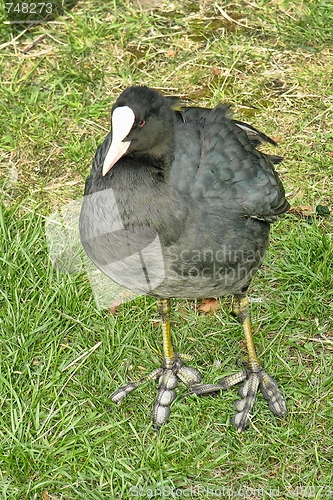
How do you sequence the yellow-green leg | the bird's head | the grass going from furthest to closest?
the yellow-green leg
the grass
the bird's head

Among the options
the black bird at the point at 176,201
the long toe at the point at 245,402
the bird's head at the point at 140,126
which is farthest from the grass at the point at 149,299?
the bird's head at the point at 140,126

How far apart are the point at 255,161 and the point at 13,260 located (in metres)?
1.80

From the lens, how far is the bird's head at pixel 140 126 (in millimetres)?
2607

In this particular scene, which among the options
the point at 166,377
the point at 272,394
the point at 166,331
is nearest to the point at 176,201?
the point at 166,331

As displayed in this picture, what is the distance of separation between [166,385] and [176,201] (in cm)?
128

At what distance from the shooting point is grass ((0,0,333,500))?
3.16 m

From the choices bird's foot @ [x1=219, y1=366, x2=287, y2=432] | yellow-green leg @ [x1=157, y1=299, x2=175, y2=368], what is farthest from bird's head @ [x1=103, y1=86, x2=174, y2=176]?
bird's foot @ [x1=219, y1=366, x2=287, y2=432]

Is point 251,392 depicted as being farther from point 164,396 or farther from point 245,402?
point 164,396

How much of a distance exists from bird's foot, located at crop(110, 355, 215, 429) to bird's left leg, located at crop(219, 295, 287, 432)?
151mm

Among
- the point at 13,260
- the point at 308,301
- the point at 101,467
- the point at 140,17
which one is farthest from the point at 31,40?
the point at 101,467

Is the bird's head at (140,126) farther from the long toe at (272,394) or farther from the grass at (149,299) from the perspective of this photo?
the long toe at (272,394)

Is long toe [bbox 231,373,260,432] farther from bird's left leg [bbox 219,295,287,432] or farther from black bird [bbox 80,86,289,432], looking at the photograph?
black bird [bbox 80,86,289,432]

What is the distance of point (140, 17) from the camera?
5527 millimetres

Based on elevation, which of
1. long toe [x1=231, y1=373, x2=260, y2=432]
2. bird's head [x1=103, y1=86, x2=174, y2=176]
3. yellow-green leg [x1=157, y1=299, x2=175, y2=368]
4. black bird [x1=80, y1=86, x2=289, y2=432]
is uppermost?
bird's head [x1=103, y1=86, x2=174, y2=176]
